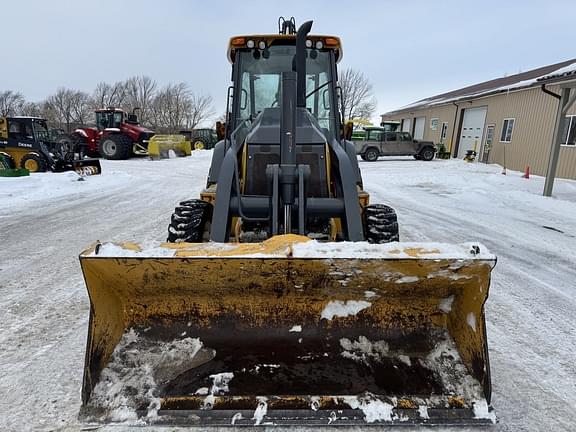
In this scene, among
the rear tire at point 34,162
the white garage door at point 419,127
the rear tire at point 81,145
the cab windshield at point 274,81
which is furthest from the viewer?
the white garage door at point 419,127

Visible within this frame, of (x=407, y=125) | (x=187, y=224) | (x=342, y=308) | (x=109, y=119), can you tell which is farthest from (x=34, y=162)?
(x=407, y=125)

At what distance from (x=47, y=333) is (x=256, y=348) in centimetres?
176

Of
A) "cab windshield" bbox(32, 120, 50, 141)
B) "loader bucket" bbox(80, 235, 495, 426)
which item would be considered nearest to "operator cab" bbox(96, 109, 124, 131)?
"cab windshield" bbox(32, 120, 50, 141)

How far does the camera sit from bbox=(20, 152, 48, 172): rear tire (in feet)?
41.3

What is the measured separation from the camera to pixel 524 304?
11.1ft

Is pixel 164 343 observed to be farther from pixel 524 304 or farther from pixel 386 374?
pixel 524 304

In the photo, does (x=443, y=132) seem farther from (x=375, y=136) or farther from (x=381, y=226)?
(x=381, y=226)

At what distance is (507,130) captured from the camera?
1775 cm

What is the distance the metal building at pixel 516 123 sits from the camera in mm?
13217

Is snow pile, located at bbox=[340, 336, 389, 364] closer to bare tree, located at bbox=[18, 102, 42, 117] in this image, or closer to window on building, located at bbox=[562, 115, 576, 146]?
window on building, located at bbox=[562, 115, 576, 146]

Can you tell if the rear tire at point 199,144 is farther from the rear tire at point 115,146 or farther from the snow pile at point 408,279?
the snow pile at point 408,279

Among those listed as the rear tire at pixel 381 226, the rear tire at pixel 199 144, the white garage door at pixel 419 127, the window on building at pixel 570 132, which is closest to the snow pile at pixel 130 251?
the rear tire at pixel 381 226

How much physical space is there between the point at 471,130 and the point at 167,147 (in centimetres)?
1853

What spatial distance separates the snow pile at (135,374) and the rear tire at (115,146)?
19.5 m
